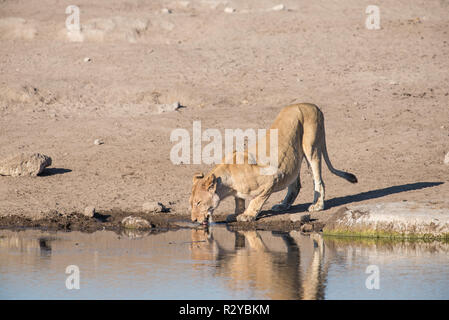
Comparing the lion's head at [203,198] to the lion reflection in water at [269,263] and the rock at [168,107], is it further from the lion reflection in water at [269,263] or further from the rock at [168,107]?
the rock at [168,107]

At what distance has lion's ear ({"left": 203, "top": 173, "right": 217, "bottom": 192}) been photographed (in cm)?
1219

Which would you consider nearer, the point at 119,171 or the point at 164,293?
the point at 164,293

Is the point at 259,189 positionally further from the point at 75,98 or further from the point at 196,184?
the point at 75,98

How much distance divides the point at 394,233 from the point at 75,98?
39.3 ft

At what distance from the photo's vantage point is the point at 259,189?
12758mm

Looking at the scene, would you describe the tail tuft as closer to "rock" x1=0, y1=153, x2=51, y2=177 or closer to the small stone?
the small stone

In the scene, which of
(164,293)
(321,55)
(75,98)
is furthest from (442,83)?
(164,293)

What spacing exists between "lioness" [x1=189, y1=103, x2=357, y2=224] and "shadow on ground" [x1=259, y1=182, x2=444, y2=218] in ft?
0.67

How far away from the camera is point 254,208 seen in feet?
42.2

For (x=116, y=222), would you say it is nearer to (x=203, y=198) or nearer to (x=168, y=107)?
(x=203, y=198)

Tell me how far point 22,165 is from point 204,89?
739cm

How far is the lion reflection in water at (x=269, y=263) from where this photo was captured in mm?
8398

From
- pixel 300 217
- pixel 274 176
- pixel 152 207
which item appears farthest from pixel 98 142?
pixel 300 217
